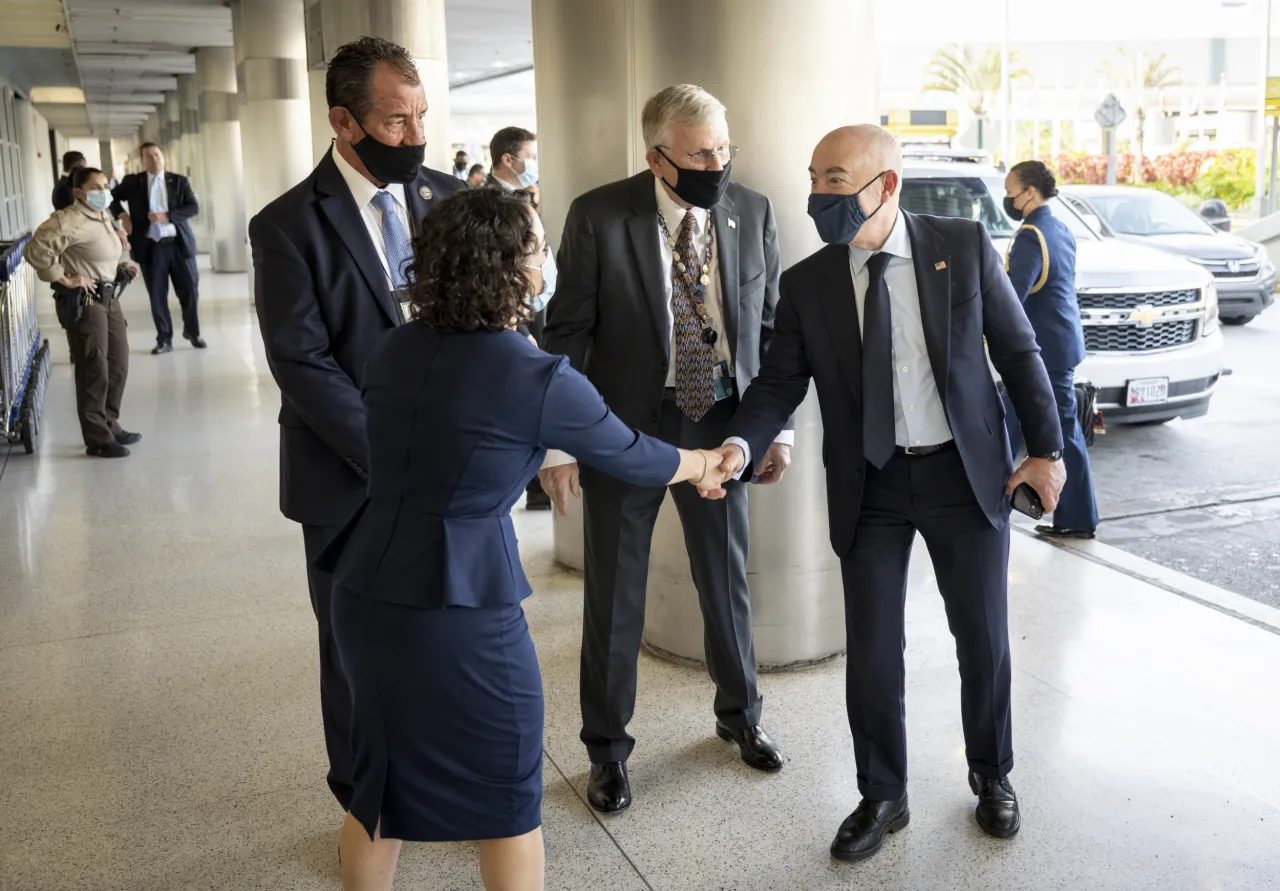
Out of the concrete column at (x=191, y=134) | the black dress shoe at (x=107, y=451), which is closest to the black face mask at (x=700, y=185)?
the black dress shoe at (x=107, y=451)

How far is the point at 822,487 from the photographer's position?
4.68m

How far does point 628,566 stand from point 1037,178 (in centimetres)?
393

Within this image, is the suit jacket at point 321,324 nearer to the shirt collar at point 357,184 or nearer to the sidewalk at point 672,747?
the shirt collar at point 357,184

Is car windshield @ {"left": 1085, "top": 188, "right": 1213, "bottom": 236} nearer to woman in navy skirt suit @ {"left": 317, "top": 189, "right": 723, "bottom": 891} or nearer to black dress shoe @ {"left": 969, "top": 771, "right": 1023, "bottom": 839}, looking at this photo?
black dress shoe @ {"left": 969, "top": 771, "right": 1023, "bottom": 839}

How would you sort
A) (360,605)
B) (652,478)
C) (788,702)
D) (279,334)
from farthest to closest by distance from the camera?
1. (788,702)
2. (279,334)
3. (652,478)
4. (360,605)

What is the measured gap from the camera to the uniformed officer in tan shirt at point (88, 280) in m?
8.64

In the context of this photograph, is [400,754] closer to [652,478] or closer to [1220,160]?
[652,478]

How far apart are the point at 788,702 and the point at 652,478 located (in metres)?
1.93

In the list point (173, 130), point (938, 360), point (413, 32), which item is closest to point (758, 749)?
point (938, 360)

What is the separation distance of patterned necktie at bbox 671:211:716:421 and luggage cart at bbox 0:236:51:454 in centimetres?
628

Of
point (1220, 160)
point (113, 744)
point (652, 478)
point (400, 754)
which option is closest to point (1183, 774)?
point (652, 478)

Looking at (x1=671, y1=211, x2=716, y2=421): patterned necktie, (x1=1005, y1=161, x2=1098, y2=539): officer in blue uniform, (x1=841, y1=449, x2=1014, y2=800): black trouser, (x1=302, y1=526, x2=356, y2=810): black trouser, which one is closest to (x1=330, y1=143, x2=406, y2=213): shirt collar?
(x1=302, y1=526, x2=356, y2=810): black trouser

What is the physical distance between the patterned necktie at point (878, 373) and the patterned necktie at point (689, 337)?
0.55 m

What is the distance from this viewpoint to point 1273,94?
21922 millimetres
